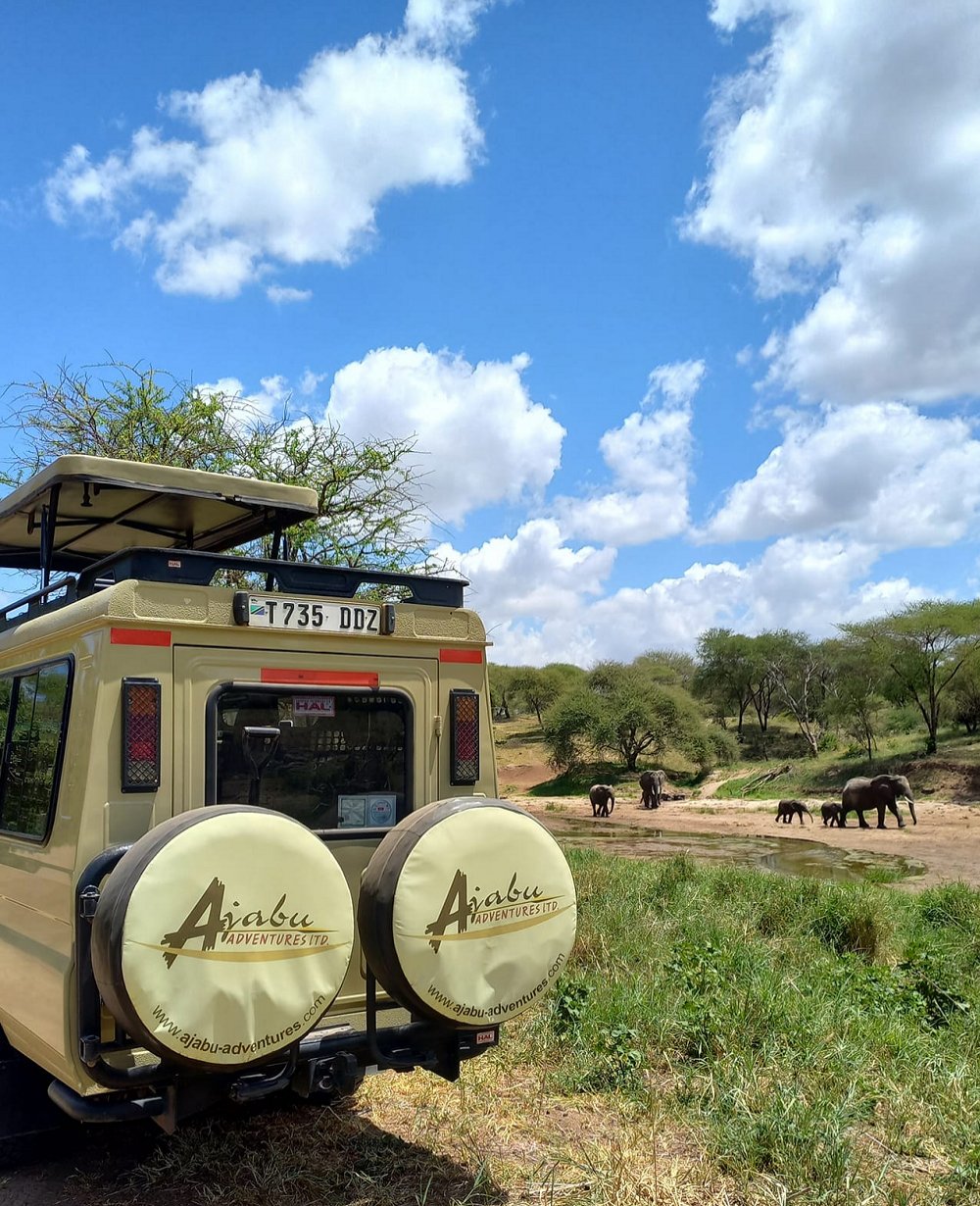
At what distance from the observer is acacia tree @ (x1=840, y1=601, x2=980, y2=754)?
41031 mm

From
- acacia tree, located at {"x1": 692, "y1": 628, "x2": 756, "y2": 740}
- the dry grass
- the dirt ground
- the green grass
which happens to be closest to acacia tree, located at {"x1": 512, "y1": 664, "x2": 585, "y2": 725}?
acacia tree, located at {"x1": 692, "y1": 628, "x2": 756, "y2": 740}

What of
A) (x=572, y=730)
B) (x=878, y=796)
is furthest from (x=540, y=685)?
(x=878, y=796)

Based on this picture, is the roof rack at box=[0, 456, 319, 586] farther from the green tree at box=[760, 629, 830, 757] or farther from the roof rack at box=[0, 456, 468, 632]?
the green tree at box=[760, 629, 830, 757]

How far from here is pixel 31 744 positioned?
4.92 metres

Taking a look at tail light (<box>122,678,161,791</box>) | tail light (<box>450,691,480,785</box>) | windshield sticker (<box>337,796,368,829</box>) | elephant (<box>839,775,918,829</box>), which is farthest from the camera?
elephant (<box>839,775,918,829</box>)

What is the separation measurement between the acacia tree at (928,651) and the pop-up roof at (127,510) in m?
38.0

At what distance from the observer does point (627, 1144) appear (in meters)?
4.71

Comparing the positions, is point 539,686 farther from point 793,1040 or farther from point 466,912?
point 466,912

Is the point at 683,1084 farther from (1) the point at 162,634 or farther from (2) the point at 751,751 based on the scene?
(2) the point at 751,751

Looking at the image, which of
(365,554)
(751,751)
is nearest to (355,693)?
(365,554)

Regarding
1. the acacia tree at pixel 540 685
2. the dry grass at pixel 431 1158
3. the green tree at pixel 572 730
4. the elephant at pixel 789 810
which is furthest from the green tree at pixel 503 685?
the dry grass at pixel 431 1158

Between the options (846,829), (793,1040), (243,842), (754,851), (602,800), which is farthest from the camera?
(602,800)

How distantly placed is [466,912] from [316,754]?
1079mm

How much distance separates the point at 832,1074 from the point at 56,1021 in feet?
12.2
